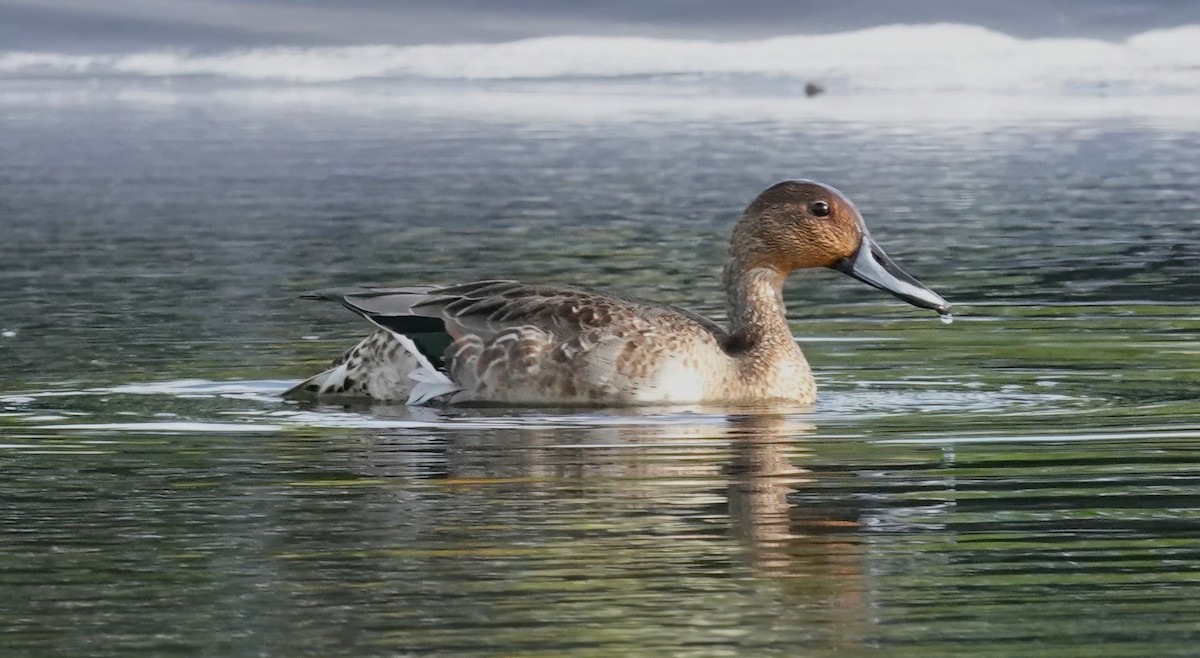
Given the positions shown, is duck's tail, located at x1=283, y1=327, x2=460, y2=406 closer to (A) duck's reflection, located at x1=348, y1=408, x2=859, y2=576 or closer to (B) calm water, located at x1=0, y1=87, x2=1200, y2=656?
(B) calm water, located at x1=0, y1=87, x2=1200, y2=656

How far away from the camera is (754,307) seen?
1216 centimetres

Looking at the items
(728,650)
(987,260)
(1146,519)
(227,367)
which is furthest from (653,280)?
(728,650)

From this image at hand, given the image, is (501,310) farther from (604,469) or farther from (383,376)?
(604,469)

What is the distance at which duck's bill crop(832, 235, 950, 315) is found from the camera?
38.9 ft

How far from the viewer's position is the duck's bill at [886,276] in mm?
11867

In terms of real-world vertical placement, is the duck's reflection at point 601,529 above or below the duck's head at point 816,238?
below

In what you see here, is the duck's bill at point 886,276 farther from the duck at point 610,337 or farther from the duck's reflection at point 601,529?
the duck's reflection at point 601,529

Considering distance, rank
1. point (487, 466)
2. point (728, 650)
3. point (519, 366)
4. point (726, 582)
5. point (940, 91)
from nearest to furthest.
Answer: point (728, 650) < point (726, 582) < point (487, 466) < point (519, 366) < point (940, 91)

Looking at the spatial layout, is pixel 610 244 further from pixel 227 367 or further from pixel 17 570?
pixel 17 570

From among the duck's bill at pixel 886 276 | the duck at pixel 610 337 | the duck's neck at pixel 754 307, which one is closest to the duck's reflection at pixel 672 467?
the duck at pixel 610 337

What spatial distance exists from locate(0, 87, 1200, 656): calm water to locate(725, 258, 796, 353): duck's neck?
1.49ft

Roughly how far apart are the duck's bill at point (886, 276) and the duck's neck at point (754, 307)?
332 mm

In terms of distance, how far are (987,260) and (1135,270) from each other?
143 centimetres

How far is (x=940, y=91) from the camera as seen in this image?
6581 cm
